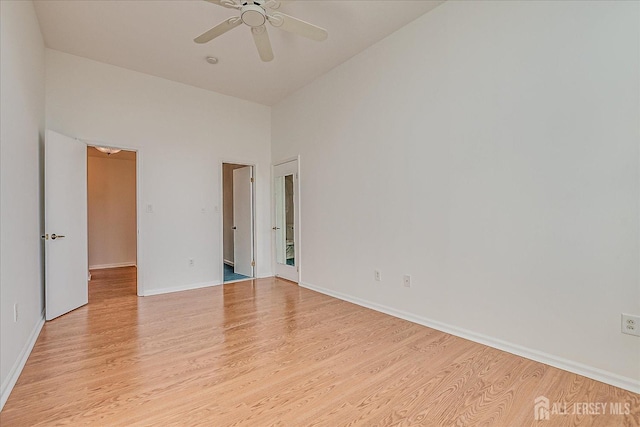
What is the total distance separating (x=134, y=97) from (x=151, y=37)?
113 centimetres

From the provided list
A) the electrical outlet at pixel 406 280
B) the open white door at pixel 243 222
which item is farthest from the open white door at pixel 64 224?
the electrical outlet at pixel 406 280

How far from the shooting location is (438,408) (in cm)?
174

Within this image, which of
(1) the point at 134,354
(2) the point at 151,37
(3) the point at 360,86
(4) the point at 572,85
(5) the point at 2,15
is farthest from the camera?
(3) the point at 360,86

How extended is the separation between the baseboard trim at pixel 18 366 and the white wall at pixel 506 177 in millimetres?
3035

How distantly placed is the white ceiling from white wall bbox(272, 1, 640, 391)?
347 mm

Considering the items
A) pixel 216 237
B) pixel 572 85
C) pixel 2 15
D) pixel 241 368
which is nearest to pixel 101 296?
pixel 216 237

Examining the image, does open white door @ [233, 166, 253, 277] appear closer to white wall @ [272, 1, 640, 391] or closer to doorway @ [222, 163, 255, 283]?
doorway @ [222, 163, 255, 283]

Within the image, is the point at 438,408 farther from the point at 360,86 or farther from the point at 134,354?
the point at 360,86

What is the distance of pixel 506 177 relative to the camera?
2.45 meters

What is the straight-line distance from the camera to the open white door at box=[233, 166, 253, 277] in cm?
539

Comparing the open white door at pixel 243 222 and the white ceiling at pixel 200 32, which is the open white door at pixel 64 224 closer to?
the white ceiling at pixel 200 32

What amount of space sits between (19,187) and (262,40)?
2273mm

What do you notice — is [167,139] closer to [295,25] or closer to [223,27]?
[223,27]

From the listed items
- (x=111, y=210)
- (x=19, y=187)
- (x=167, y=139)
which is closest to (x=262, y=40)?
(x=19, y=187)
